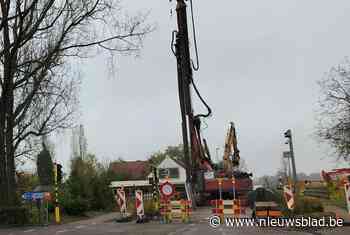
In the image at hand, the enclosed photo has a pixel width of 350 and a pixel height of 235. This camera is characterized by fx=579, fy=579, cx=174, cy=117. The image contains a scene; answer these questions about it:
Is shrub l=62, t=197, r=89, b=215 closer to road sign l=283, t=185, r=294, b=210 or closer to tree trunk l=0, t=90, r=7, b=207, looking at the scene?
tree trunk l=0, t=90, r=7, b=207

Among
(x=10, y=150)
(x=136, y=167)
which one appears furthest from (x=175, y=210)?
(x=136, y=167)

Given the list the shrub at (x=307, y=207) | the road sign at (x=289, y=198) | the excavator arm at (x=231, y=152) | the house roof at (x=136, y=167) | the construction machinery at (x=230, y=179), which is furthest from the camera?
the house roof at (x=136, y=167)

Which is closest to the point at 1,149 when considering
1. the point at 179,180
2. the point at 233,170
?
the point at 233,170

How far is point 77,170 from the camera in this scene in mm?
46312

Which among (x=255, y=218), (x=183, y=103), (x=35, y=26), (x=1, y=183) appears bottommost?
(x=255, y=218)

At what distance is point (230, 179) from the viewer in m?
39.8

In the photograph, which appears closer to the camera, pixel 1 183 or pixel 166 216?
pixel 166 216

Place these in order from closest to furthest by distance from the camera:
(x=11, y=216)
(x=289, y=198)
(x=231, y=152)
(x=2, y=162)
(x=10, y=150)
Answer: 1. (x=289, y=198)
2. (x=11, y=216)
3. (x=2, y=162)
4. (x=10, y=150)
5. (x=231, y=152)

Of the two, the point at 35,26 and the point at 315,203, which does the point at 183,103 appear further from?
the point at 315,203

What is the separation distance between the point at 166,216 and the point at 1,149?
9.00 meters

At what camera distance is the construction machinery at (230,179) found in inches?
1544

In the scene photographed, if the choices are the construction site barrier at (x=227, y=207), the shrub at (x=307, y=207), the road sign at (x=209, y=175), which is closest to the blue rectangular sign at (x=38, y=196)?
the construction site barrier at (x=227, y=207)

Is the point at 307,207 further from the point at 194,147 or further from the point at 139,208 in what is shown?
the point at 194,147

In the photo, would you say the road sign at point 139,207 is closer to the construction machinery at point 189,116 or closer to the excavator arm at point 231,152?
the construction machinery at point 189,116
